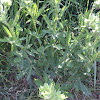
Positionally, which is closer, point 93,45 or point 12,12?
point 93,45

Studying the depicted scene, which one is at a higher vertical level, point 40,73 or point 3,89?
point 40,73

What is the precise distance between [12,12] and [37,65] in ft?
2.33

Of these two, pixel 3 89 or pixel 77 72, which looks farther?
pixel 3 89

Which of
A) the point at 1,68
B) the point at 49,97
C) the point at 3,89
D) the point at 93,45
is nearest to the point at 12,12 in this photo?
the point at 1,68

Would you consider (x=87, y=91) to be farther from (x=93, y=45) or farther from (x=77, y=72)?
(x=93, y=45)

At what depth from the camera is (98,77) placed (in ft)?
6.58

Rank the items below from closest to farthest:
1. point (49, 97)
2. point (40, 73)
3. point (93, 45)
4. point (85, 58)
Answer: point (49, 97) → point (93, 45) → point (85, 58) → point (40, 73)

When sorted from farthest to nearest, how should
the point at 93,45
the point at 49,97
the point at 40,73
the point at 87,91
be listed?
the point at 40,73
the point at 87,91
the point at 93,45
the point at 49,97

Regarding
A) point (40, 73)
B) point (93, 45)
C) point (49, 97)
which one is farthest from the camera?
point (40, 73)

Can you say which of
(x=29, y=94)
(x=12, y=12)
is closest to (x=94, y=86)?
(x=29, y=94)

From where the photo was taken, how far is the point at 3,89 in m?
1.93

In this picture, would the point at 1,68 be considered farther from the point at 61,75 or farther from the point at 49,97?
the point at 49,97

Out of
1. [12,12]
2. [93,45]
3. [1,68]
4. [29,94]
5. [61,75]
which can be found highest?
[12,12]

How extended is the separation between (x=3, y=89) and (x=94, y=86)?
3.49 feet
